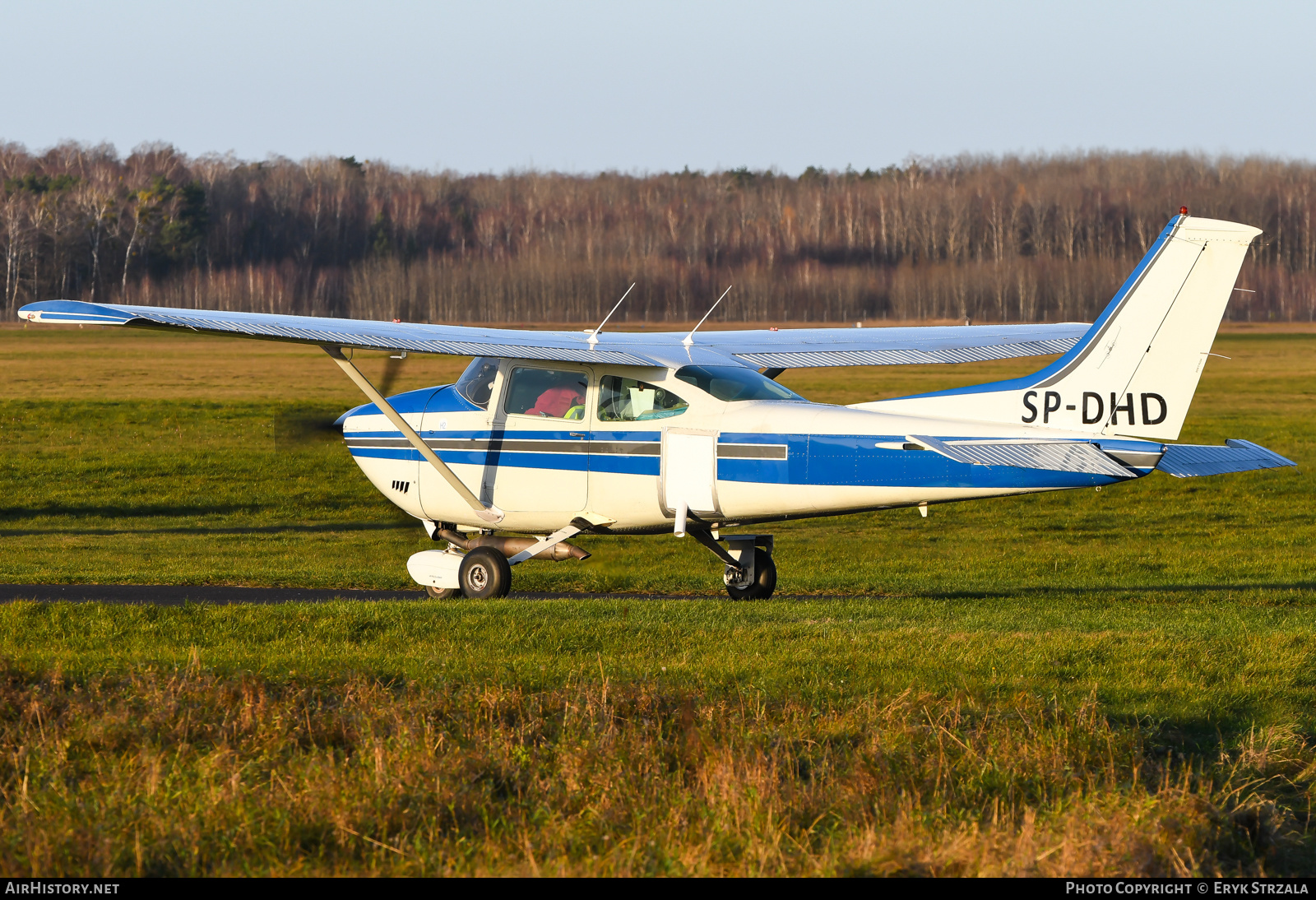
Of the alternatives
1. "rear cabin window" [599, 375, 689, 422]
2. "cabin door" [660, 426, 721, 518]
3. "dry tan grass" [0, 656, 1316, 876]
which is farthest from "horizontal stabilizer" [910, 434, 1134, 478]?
"dry tan grass" [0, 656, 1316, 876]

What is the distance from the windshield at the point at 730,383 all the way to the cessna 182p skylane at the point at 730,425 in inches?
0.7

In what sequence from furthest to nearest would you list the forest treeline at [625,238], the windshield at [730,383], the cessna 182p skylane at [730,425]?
the forest treeline at [625,238] < the windshield at [730,383] < the cessna 182p skylane at [730,425]

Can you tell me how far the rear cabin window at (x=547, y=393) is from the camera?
503 inches

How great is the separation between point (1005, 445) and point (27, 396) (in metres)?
43.2

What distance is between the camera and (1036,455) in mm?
10875

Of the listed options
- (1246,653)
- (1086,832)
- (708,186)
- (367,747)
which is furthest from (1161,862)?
(708,186)

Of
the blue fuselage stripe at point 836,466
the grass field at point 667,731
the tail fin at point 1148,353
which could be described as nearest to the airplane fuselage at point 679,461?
the blue fuselage stripe at point 836,466

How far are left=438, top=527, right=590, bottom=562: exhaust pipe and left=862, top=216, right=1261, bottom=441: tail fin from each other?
4.03 metres

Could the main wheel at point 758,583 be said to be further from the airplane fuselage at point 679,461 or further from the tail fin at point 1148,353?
the tail fin at point 1148,353

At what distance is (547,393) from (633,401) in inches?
38.1

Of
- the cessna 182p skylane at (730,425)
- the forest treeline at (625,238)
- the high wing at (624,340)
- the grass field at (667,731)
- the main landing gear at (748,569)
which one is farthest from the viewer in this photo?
the forest treeline at (625,238)

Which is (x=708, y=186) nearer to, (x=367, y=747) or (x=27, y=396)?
(x=27, y=396)

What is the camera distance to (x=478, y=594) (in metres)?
13.3

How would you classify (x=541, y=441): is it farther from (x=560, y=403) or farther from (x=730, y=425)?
(x=730, y=425)
